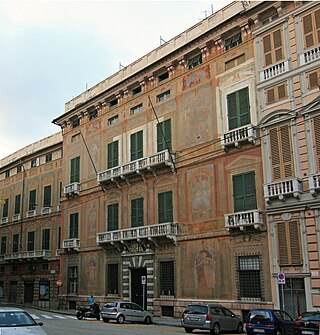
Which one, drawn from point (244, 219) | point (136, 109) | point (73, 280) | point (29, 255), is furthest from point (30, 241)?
point (244, 219)

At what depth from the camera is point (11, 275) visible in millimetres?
50406

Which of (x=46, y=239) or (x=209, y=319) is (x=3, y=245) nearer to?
(x=46, y=239)

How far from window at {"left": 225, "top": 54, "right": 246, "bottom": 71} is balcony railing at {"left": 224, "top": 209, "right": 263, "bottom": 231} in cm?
904

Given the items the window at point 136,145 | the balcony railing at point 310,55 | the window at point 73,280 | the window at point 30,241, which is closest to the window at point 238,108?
the balcony railing at point 310,55

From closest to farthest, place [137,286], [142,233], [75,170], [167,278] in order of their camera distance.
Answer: [167,278] → [142,233] → [137,286] → [75,170]

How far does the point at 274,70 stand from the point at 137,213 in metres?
13.8

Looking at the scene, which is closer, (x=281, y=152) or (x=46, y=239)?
(x=281, y=152)

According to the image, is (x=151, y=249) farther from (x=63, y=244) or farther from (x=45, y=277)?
(x=45, y=277)

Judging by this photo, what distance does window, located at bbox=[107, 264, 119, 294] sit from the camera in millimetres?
33906

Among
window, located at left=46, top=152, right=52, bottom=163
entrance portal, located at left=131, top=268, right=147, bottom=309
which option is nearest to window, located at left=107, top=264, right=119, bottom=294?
entrance portal, located at left=131, top=268, right=147, bottom=309

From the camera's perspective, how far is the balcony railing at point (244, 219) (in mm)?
24719

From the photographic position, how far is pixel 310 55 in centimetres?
2419

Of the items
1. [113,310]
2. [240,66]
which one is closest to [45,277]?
[113,310]

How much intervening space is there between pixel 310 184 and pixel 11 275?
37659 millimetres
